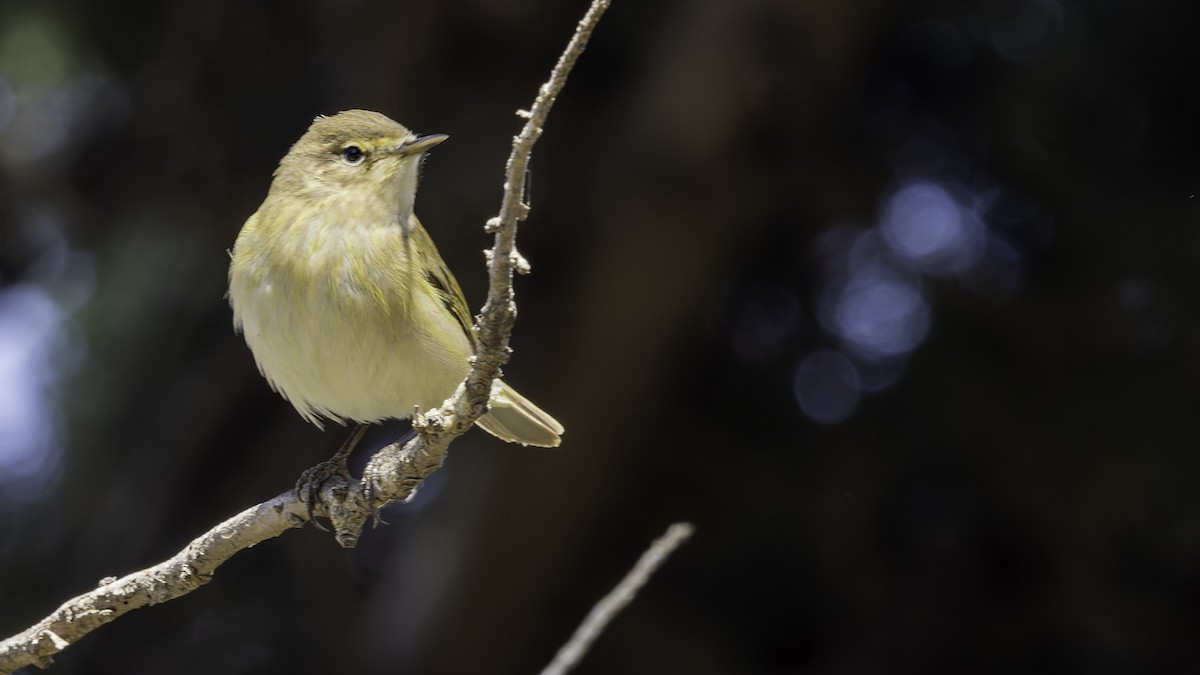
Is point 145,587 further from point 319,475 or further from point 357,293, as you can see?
point 357,293

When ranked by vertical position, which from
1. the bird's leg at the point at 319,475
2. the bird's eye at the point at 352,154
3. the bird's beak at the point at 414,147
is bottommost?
the bird's leg at the point at 319,475

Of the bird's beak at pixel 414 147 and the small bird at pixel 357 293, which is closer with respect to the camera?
the small bird at pixel 357 293

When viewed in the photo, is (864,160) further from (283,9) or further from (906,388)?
(283,9)

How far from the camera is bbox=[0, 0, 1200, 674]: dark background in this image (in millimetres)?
6344

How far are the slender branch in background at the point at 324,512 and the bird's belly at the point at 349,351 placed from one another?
0.45 meters

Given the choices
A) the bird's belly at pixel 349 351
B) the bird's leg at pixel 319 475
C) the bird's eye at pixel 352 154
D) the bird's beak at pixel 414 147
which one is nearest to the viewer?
the bird's leg at pixel 319 475

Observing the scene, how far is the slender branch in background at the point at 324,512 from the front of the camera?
2.77 metres

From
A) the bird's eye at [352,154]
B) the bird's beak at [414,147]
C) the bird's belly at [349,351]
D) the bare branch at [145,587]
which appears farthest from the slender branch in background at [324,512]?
the bird's eye at [352,154]

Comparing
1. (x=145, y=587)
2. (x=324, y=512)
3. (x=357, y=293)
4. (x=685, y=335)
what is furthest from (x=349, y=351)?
(x=685, y=335)

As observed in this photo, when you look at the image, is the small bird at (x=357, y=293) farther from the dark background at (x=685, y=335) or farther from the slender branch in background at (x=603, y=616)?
the dark background at (x=685, y=335)

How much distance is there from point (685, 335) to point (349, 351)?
349cm

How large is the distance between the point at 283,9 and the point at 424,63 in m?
0.72

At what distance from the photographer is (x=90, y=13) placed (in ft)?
21.3

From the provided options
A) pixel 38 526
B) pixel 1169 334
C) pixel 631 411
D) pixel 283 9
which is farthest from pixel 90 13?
pixel 1169 334
